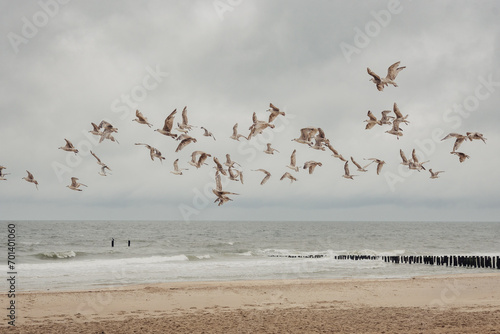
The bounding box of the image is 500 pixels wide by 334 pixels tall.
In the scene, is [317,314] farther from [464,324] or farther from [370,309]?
[464,324]

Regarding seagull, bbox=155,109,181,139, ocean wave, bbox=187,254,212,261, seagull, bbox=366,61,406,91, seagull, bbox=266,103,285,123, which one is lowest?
ocean wave, bbox=187,254,212,261

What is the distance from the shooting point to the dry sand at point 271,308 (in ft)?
52.1

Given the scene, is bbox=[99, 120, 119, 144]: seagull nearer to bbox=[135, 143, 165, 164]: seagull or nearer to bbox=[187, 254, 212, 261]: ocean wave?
bbox=[135, 143, 165, 164]: seagull

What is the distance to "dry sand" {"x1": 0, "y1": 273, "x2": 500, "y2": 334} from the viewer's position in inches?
626

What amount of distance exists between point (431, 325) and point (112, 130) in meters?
11.5

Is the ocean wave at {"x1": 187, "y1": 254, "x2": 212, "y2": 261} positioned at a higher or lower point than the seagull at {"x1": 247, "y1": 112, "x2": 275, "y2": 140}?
lower

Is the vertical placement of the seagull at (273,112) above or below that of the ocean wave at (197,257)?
above

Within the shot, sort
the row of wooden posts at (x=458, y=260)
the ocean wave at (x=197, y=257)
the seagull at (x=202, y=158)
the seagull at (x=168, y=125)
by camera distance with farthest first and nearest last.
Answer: the ocean wave at (x=197, y=257), the row of wooden posts at (x=458, y=260), the seagull at (x=202, y=158), the seagull at (x=168, y=125)

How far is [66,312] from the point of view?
734 inches

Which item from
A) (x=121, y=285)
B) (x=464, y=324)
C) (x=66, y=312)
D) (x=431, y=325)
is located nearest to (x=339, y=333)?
(x=431, y=325)

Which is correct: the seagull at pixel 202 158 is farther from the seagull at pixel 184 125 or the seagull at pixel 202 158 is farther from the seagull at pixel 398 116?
the seagull at pixel 398 116

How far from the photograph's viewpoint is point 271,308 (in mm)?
19672

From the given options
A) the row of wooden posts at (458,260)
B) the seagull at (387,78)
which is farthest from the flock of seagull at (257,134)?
the row of wooden posts at (458,260)

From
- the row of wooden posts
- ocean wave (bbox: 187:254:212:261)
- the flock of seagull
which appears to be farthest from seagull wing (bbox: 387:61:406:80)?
ocean wave (bbox: 187:254:212:261)
